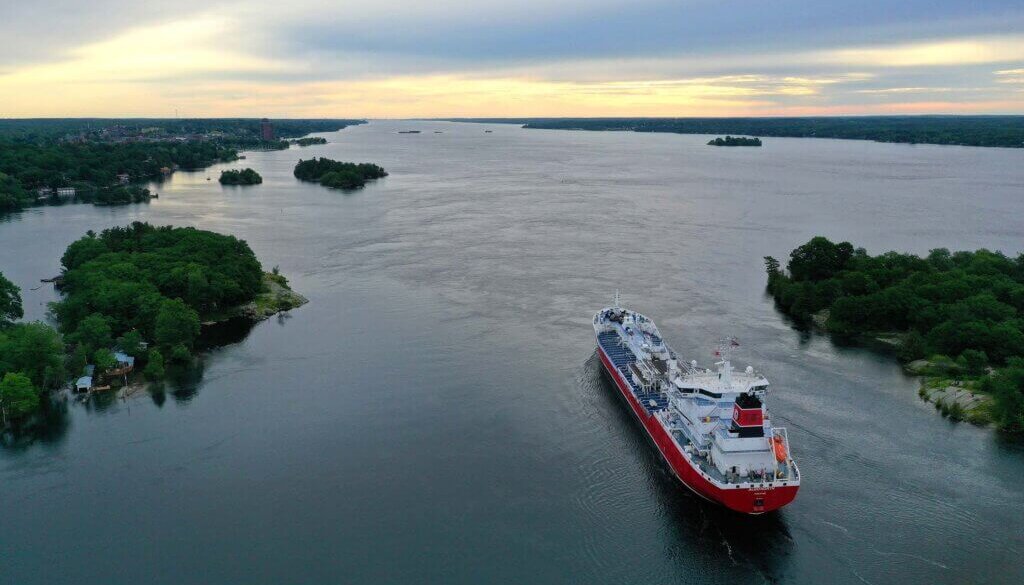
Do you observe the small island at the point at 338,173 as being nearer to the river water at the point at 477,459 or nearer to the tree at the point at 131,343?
the river water at the point at 477,459

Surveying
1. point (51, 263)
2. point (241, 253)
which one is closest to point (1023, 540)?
point (241, 253)

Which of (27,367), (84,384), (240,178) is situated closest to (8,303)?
(27,367)

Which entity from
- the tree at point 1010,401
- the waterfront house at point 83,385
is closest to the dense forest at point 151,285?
the waterfront house at point 83,385

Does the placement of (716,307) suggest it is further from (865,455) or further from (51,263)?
(51,263)

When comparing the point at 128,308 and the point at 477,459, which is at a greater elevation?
the point at 128,308

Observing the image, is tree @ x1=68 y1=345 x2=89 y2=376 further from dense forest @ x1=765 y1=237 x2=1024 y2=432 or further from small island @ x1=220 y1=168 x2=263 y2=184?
small island @ x1=220 y1=168 x2=263 y2=184

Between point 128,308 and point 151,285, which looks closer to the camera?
point 128,308

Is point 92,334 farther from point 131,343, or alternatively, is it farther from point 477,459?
point 477,459
